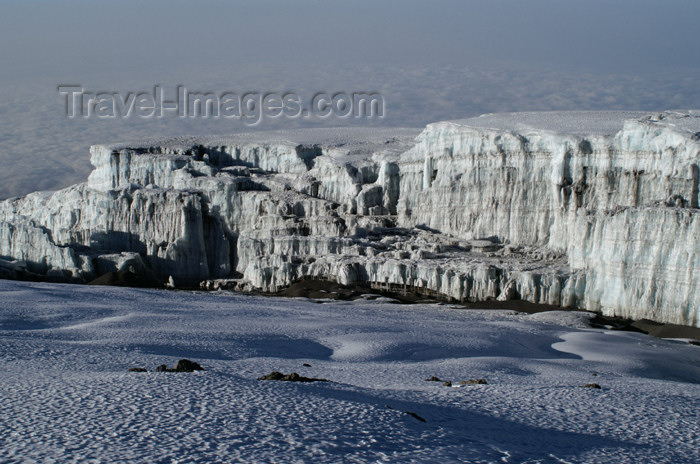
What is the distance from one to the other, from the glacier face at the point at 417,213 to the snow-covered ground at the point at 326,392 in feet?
→ 19.9

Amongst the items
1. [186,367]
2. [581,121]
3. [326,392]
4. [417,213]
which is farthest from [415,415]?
[581,121]

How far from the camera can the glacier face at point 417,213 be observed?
39.0 meters

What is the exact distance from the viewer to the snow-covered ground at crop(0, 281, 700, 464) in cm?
1182

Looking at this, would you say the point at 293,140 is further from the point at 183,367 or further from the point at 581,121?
the point at 183,367

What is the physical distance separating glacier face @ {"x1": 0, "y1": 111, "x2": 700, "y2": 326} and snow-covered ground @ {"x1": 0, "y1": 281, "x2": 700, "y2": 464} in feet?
19.9

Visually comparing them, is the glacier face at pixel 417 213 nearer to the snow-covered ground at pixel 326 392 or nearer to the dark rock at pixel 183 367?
the snow-covered ground at pixel 326 392

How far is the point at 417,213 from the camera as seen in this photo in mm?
55531

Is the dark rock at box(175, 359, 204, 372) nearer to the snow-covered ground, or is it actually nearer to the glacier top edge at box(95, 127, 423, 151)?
the snow-covered ground

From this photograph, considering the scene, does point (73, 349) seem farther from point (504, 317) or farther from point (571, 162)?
point (571, 162)

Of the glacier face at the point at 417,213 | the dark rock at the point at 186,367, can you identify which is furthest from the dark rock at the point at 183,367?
the glacier face at the point at 417,213

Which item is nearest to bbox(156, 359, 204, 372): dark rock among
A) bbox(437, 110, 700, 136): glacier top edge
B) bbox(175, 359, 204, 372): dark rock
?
bbox(175, 359, 204, 372): dark rock

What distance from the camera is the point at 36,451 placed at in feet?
35.3

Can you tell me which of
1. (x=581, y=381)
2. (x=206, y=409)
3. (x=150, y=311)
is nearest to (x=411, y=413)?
(x=206, y=409)

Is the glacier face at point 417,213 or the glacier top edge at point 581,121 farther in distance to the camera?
the glacier top edge at point 581,121
